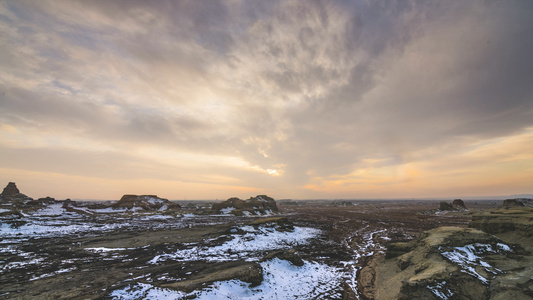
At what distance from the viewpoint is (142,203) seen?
68.9m

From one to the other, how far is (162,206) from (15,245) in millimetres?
61053

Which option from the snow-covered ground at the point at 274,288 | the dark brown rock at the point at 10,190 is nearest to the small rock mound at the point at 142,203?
the dark brown rock at the point at 10,190

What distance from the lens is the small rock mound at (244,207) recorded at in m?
59.8

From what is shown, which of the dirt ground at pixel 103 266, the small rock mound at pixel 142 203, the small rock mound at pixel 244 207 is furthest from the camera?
the small rock mound at pixel 142 203

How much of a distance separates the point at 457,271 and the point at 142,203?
79209 mm

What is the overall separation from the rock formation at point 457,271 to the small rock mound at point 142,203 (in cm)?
7278

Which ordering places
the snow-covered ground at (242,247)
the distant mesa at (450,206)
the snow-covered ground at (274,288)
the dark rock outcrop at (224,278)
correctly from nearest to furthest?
1. the snow-covered ground at (274,288)
2. the dark rock outcrop at (224,278)
3. the snow-covered ground at (242,247)
4. the distant mesa at (450,206)

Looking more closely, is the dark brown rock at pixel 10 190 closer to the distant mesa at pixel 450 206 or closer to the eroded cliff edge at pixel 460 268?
the eroded cliff edge at pixel 460 268

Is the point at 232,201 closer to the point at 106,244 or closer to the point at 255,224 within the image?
the point at 255,224

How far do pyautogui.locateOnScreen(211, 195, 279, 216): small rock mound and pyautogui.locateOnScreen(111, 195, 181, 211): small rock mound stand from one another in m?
23.8

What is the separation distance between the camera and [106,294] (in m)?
8.13

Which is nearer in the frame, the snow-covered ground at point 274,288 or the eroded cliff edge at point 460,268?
the eroded cliff edge at point 460,268

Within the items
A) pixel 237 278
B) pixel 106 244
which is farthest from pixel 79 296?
pixel 106 244

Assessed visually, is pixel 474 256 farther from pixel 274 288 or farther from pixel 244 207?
pixel 244 207
